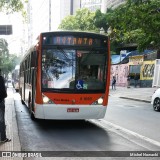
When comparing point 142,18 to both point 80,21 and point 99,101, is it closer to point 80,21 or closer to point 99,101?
point 99,101

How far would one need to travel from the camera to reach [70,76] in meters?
10.6

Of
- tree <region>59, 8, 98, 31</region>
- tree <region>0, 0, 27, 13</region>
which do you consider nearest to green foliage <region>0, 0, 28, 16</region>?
tree <region>0, 0, 27, 13</region>

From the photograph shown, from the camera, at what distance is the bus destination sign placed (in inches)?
423

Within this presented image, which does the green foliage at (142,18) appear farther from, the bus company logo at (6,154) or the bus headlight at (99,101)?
the bus company logo at (6,154)

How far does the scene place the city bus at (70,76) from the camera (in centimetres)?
1052

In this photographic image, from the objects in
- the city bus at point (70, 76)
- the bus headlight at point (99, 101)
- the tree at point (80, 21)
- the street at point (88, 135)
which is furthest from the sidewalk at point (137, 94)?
the tree at point (80, 21)

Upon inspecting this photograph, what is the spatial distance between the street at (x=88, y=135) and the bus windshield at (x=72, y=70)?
130 centimetres

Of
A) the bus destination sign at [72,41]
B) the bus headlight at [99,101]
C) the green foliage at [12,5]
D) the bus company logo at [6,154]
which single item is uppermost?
the green foliage at [12,5]

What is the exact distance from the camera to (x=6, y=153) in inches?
272

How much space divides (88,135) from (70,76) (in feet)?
6.02

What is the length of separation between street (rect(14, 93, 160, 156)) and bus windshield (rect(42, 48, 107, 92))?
4.26 ft

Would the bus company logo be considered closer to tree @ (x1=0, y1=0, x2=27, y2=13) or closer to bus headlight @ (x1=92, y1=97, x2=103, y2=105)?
bus headlight @ (x1=92, y1=97, x2=103, y2=105)

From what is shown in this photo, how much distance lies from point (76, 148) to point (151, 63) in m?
32.4

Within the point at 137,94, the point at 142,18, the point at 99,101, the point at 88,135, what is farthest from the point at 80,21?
the point at 88,135
